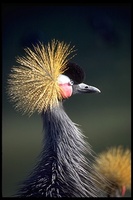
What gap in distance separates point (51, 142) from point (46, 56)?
1.05ft

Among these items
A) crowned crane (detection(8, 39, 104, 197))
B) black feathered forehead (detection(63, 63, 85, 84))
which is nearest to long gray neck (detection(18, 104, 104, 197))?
crowned crane (detection(8, 39, 104, 197))

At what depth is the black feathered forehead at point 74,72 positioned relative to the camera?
186 cm

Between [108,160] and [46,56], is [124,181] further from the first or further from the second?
[46,56]

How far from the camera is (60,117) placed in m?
1.86

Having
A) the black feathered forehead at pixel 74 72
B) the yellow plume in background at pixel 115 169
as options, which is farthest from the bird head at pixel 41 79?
the yellow plume in background at pixel 115 169

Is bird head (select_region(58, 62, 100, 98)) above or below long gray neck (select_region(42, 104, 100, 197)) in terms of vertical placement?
above

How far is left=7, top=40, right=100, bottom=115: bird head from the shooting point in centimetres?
179

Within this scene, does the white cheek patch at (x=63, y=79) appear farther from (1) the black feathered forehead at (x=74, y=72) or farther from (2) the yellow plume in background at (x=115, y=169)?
(2) the yellow plume in background at (x=115, y=169)

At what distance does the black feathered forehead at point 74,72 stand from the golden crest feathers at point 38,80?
24mm

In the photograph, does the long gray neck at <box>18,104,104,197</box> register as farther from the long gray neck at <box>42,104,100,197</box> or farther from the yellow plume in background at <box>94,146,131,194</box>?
the yellow plume in background at <box>94,146,131,194</box>

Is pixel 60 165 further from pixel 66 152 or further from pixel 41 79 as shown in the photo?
pixel 41 79

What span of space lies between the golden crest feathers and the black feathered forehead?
0.02m

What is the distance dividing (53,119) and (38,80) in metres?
0.16

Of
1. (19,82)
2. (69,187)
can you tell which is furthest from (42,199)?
(19,82)
